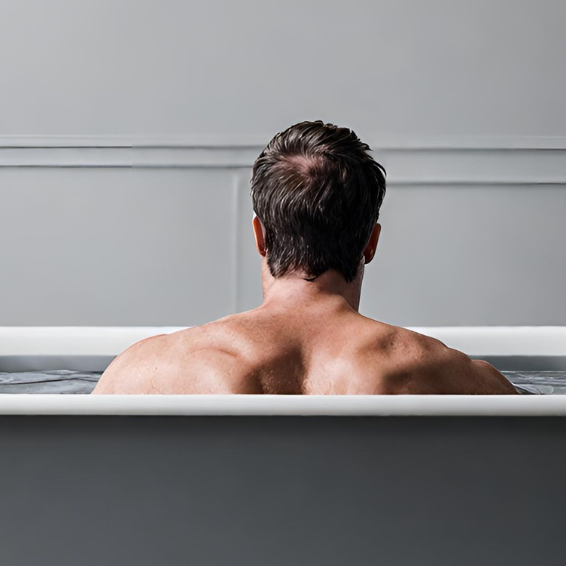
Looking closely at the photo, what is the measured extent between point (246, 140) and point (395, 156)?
0.50m

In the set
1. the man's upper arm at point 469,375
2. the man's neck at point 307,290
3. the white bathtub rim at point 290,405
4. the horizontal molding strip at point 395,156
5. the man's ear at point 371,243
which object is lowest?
the white bathtub rim at point 290,405

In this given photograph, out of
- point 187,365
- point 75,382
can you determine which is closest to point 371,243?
point 187,365

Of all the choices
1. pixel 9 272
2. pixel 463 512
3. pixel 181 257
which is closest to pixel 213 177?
pixel 181 257

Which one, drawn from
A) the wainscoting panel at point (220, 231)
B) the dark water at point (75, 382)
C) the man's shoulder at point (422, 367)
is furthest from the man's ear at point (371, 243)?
the wainscoting panel at point (220, 231)

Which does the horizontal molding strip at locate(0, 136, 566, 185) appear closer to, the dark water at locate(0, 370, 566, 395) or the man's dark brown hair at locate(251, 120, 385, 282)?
the dark water at locate(0, 370, 566, 395)

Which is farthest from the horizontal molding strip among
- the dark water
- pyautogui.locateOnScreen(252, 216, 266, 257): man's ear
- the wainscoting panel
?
pyautogui.locateOnScreen(252, 216, 266, 257): man's ear

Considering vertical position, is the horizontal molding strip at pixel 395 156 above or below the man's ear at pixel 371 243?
above

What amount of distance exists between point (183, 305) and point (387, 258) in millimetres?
702

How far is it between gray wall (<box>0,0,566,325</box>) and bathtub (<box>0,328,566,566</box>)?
1975 mm

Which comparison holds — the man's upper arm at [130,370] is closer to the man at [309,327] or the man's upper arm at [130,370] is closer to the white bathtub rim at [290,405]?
the man at [309,327]

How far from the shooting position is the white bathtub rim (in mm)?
937

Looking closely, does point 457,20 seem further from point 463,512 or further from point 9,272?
point 463,512

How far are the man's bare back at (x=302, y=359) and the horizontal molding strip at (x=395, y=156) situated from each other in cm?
188

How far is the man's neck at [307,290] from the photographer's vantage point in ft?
3.55
